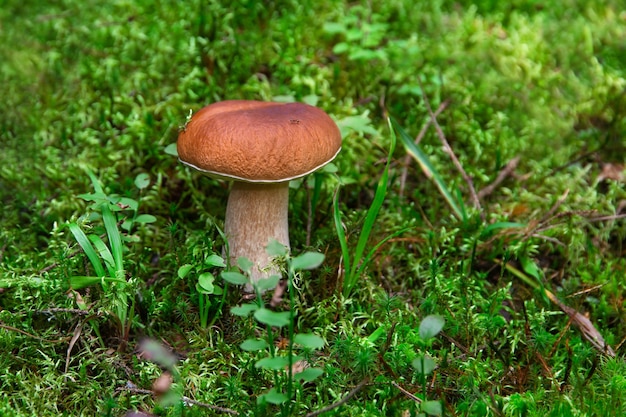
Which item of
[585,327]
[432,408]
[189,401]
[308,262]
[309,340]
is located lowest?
[585,327]

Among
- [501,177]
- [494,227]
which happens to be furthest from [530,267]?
[501,177]

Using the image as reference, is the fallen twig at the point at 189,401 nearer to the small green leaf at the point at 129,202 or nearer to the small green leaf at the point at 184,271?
the small green leaf at the point at 184,271

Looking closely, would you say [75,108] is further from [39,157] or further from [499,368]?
[499,368]

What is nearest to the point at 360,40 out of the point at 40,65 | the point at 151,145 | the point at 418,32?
the point at 418,32

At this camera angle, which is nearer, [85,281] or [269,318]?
[269,318]

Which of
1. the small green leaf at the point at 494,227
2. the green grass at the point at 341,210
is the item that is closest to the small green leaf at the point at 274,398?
the green grass at the point at 341,210

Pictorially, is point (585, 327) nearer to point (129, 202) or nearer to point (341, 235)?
point (341, 235)
